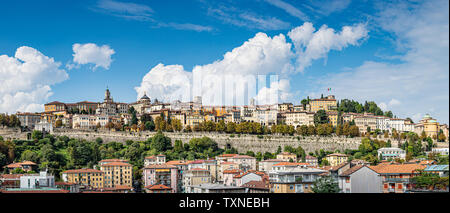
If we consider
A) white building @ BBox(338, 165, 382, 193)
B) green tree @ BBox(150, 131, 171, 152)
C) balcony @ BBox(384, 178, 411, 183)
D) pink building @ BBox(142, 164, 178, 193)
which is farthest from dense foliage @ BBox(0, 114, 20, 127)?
balcony @ BBox(384, 178, 411, 183)

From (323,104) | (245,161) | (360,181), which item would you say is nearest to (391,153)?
(245,161)

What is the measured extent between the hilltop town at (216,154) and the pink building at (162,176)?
0.04 m

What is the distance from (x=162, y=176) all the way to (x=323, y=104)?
20.6 metres

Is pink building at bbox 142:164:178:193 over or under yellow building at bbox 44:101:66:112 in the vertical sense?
under

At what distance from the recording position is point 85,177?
22703 mm

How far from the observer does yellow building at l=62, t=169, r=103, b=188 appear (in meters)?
22.4

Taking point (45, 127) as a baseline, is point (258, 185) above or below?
below

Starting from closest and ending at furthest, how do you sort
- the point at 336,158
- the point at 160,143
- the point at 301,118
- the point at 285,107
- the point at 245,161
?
the point at 245,161 < the point at 336,158 < the point at 160,143 < the point at 301,118 < the point at 285,107

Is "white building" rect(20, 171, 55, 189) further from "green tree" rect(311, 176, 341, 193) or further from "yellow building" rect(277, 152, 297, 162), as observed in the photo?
"yellow building" rect(277, 152, 297, 162)

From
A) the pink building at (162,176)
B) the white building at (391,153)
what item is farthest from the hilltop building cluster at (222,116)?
the pink building at (162,176)

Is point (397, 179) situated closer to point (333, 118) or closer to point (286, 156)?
point (286, 156)

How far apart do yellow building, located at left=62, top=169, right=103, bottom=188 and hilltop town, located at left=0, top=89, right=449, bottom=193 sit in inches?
1.7

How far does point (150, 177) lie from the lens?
22734 millimetres

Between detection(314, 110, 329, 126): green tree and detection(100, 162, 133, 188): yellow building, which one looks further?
detection(314, 110, 329, 126): green tree
